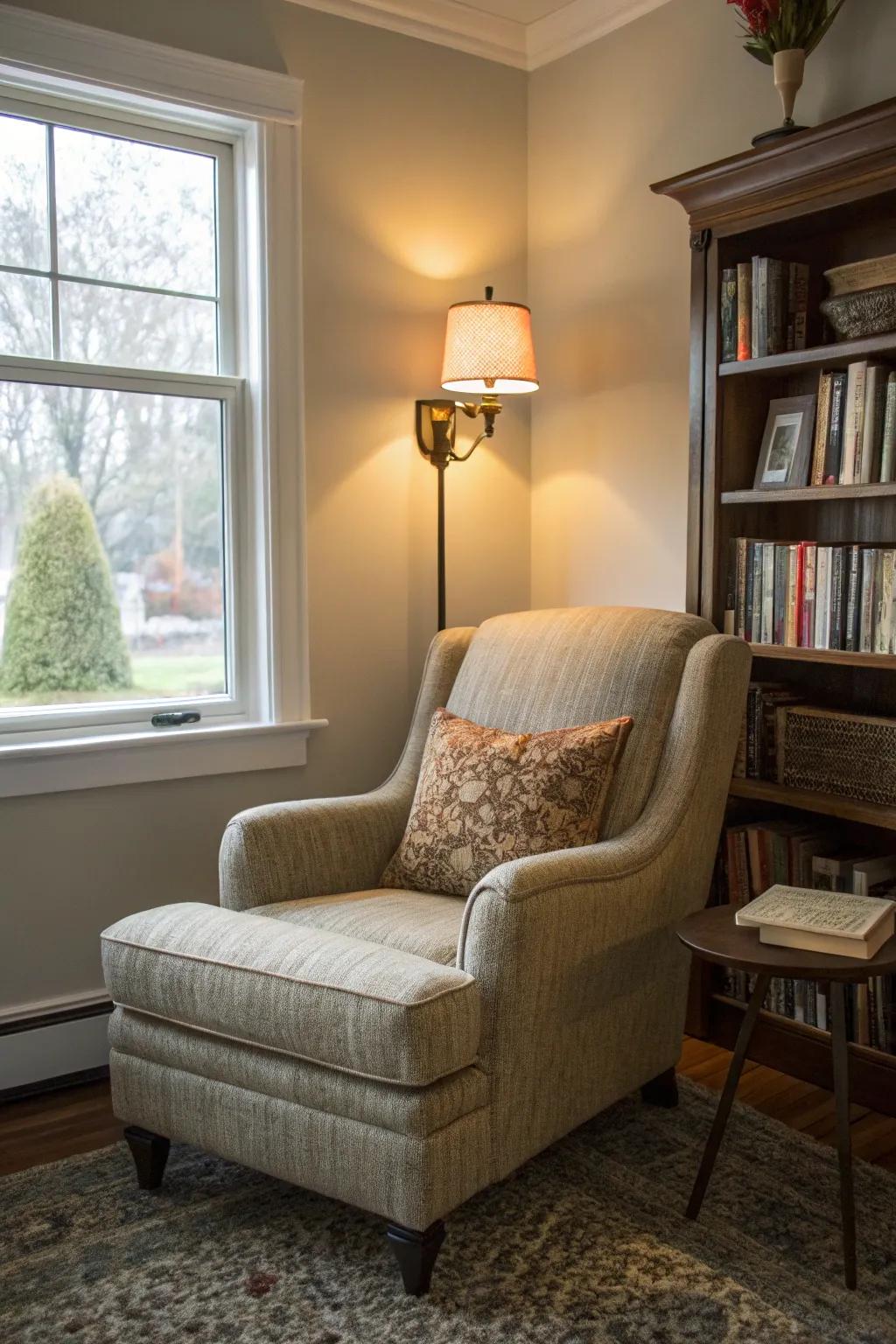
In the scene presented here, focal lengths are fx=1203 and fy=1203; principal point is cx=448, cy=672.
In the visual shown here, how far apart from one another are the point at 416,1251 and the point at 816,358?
1.82m

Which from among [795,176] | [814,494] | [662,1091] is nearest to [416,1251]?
[662,1091]

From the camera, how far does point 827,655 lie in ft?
8.09

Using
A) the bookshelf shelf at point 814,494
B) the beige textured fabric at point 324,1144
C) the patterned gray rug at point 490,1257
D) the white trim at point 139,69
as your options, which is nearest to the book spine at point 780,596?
the bookshelf shelf at point 814,494

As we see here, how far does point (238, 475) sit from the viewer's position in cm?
295

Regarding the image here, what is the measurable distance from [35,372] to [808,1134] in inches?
88.8

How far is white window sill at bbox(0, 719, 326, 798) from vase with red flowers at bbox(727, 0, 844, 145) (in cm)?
173

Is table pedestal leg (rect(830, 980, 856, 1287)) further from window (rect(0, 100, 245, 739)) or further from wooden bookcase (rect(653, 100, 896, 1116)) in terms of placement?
window (rect(0, 100, 245, 739))

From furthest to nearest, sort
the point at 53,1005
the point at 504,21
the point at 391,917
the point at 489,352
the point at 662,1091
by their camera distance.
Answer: the point at 504,21 < the point at 489,352 < the point at 53,1005 < the point at 662,1091 < the point at 391,917

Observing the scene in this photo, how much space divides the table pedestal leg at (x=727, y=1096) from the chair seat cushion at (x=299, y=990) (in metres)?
0.44

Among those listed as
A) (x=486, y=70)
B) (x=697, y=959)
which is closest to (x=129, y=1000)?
(x=697, y=959)

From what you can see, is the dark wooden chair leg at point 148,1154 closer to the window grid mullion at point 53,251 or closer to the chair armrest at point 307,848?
the chair armrest at point 307,848

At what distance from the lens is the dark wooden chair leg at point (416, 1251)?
5.99ft

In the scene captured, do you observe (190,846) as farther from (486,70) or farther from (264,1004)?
(486,70)

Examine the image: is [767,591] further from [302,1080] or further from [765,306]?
[302,1080]
